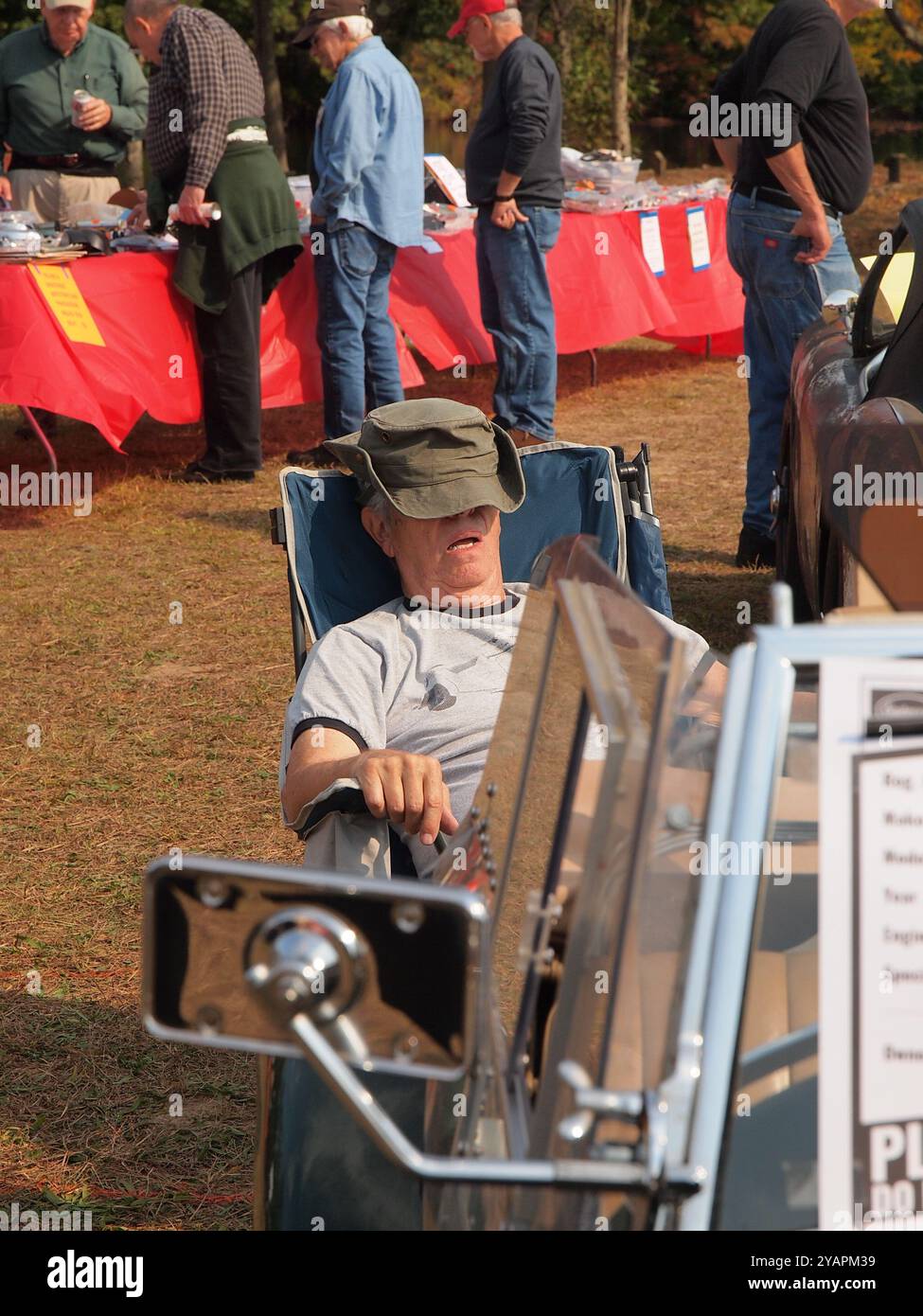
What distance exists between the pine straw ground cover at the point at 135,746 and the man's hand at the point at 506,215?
1.48 meters

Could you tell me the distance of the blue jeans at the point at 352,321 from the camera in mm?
6977

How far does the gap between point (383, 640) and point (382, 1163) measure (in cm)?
111

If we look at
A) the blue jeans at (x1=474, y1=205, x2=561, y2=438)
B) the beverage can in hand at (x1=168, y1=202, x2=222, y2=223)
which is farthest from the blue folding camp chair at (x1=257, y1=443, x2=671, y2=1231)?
the blue jeans at (x1=474, y1=205, x2=561, y2=438)

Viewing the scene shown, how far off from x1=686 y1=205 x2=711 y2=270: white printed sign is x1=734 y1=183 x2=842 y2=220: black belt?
14.0 feet

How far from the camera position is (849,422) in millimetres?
3852

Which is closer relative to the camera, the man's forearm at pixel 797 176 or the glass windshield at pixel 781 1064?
the glass windshield at pixel 781 1064

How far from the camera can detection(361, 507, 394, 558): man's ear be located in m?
2.91

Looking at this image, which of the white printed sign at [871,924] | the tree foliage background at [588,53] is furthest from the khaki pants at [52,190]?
the tree foliage background at [588,53]

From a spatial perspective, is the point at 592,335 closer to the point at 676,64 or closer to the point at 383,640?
the point at 383,640

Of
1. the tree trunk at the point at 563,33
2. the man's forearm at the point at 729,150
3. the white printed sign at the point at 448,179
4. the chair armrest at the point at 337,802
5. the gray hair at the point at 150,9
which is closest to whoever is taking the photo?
the chair armrest at the point at 337,802

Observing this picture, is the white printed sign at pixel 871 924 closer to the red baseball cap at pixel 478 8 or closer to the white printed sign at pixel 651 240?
the red baseball cap at pixel 478 8

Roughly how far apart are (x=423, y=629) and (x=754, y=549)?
11.6 feet
